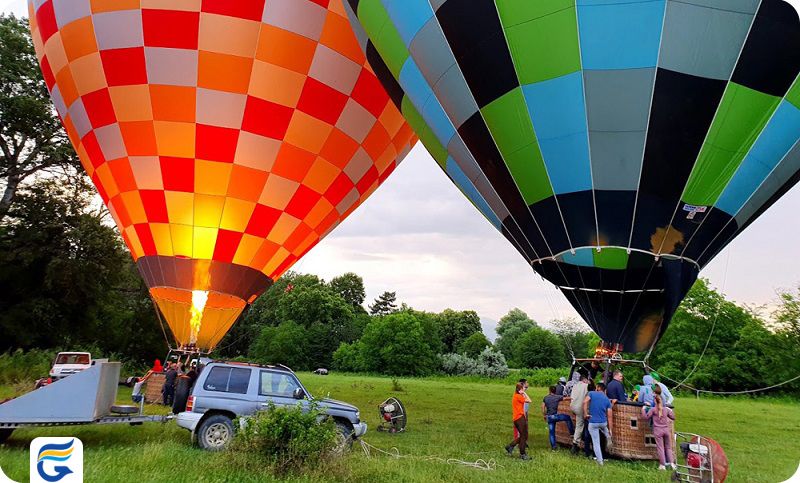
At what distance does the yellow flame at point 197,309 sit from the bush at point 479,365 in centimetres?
3106

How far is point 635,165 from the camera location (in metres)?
5.47

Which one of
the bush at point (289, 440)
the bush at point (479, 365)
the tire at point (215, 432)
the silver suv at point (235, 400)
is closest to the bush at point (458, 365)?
the bush at point (479, 365)

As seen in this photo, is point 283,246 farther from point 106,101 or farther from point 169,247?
point 106,101

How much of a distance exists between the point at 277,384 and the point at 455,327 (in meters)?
63.4

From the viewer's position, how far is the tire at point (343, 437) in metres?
5.59

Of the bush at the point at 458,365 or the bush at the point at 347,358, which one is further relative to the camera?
the bush at the point at 347,358

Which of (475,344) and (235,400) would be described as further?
(475,344)

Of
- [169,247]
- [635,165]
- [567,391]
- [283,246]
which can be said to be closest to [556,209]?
[635,165]

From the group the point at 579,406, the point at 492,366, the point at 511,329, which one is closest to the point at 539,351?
the point at 511,329

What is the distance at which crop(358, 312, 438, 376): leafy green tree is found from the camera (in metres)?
43.9

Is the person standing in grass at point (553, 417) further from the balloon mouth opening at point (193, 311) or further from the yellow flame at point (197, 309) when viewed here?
the yellow flame at point (197, 309)

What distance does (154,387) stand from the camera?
1238 centimetres

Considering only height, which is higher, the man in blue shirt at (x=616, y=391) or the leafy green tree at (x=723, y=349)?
the leafy green tree at (x=723, y=349)

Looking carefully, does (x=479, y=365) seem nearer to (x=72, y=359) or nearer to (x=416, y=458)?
(x=72, y=359)
